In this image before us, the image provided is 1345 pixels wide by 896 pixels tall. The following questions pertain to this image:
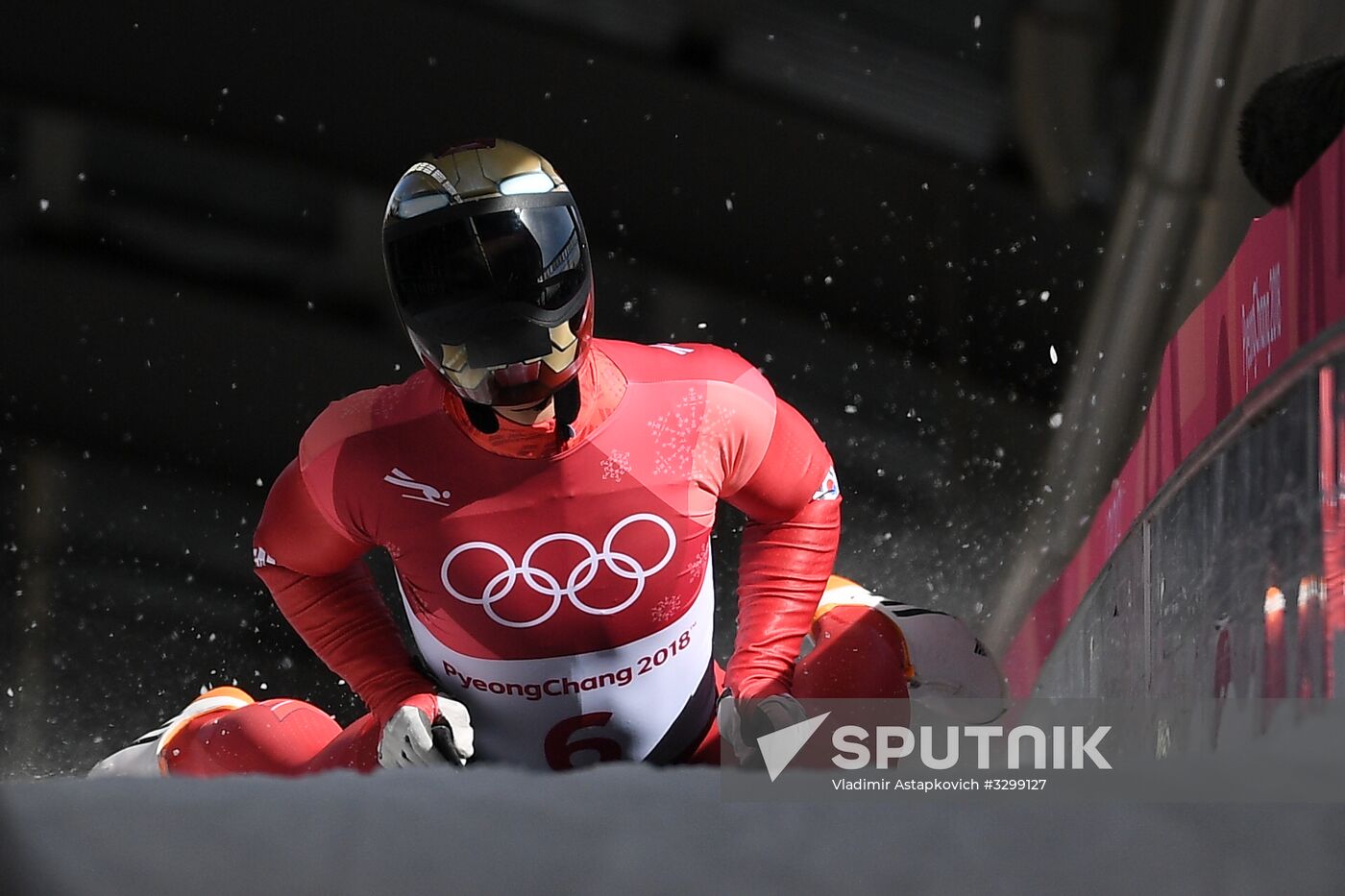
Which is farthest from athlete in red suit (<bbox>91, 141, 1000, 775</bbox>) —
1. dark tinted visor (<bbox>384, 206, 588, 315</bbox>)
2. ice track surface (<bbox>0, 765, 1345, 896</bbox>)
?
ice track surface (<bbox>0, 765, 1345, 896</bbox>)

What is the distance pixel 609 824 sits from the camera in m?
0.27

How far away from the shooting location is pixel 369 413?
198 cm

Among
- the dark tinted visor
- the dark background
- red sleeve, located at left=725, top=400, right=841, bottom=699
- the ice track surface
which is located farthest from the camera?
the dark background

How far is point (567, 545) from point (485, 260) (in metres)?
0.40

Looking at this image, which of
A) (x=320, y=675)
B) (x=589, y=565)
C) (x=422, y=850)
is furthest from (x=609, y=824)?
(x=320, y=675)

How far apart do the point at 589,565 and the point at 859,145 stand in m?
1.82

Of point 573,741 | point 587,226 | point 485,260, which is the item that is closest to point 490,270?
point 485,260

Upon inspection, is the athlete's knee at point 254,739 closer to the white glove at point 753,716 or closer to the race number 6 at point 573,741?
the race number 6 at point 573,741

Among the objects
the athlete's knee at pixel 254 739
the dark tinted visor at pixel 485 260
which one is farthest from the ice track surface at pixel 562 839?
the athlete's knee at pixel 254 739

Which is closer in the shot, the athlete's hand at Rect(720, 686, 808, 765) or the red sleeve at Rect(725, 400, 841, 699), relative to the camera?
the athlete's hand at Rect(720, 686, 808, 765)

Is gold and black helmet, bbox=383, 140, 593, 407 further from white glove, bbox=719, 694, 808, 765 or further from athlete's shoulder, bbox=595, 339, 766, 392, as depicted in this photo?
white glove, bbox=719, 694, 808, 765

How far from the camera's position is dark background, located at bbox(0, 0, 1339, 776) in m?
3.33

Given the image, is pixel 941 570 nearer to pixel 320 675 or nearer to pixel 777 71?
pixel 777 71

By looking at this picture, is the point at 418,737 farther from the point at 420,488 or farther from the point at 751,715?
the point at 751,715
